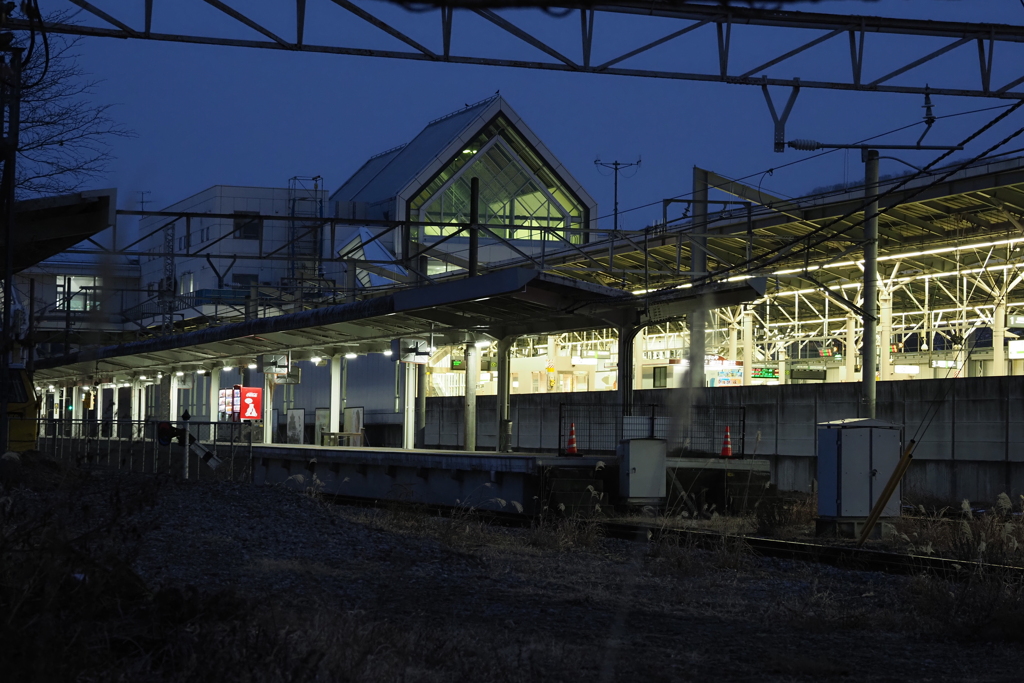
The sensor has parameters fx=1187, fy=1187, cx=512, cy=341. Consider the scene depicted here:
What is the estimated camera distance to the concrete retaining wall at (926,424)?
23.6 metres

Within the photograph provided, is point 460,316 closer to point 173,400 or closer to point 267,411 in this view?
point 267,411

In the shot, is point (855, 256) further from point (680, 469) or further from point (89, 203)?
point (89, 203)

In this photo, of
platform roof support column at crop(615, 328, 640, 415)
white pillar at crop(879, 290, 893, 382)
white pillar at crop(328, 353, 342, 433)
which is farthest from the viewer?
white pillar at crop(879, 290, 893, 382)

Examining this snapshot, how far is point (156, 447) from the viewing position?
976 inches

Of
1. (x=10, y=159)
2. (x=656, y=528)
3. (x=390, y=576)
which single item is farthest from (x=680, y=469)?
(x=10, y=159)

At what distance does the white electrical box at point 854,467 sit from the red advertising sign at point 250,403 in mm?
23125

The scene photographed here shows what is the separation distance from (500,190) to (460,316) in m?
44.5

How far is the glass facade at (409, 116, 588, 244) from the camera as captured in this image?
6588cm

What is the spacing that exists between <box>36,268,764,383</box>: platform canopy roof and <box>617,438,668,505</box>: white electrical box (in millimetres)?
2696

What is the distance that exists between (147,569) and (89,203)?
7.89 metres

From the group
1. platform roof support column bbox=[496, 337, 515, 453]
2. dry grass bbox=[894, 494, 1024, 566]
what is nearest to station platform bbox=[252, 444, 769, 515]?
platform roof support column bbox=[496, 337, 515, 453]

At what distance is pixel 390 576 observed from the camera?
36.5 feet

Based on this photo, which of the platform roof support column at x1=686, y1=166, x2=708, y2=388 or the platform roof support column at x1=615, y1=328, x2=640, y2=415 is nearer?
the platform roof support column at x1=615, y1=328, x2=640, y2=415

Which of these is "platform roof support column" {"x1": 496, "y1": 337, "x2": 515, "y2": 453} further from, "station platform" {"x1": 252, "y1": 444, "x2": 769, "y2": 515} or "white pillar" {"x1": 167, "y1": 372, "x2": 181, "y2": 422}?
"white pillar" {"x1": 167, "y1": 372, "x2": 181, "y2": 422}
